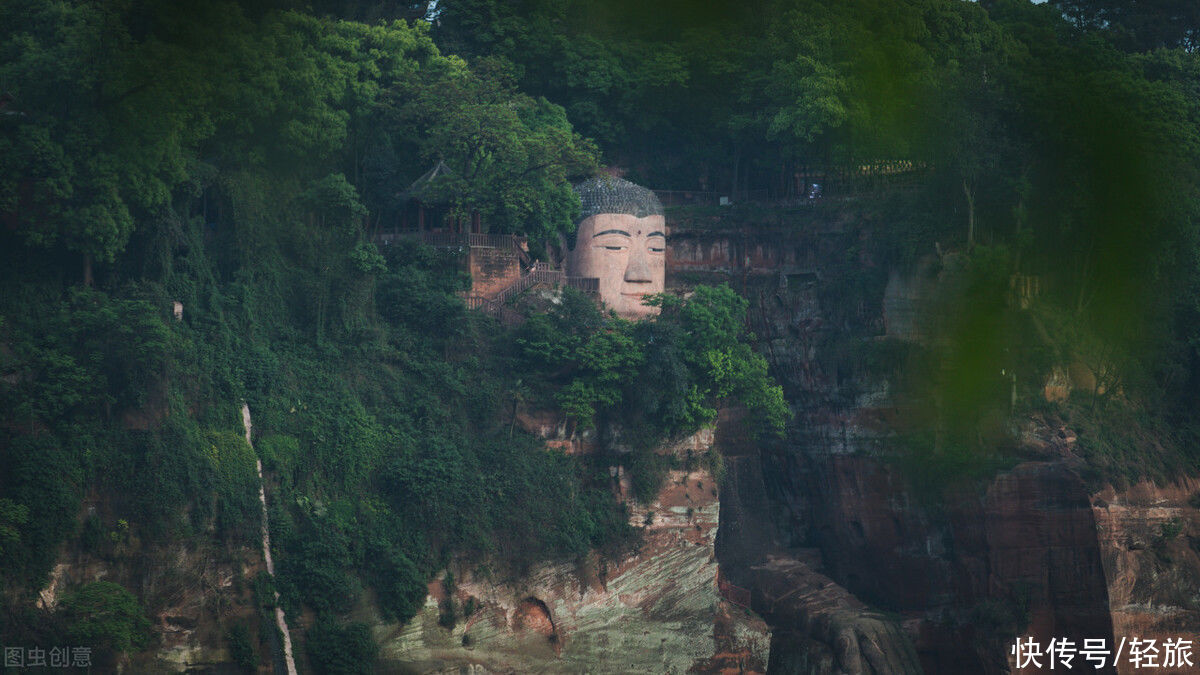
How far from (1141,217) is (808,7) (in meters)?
12.0

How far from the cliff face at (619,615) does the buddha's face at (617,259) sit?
465 centimetres

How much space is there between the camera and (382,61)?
59.8 m

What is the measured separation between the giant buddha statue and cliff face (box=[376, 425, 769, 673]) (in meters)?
4.84

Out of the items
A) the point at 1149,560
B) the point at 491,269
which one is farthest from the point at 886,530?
the point at 491,269

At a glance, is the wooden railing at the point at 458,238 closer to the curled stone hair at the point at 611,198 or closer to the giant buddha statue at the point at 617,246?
the giant buddha statue at the point at 617,246

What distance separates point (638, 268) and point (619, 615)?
10517mm

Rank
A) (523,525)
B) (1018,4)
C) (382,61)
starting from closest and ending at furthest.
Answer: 1. (523,525)
2. (382,61)
3. (1018,4)

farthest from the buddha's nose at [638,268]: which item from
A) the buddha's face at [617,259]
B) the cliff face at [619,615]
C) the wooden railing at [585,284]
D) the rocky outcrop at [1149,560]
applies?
the rocky outcrop at [1149,560]

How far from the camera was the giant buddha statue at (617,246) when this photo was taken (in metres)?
61.3

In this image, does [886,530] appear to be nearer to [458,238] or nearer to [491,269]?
[491,269]

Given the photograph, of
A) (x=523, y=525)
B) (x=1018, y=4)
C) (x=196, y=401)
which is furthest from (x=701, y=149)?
(x=196, y=401)

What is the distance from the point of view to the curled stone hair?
202 feet

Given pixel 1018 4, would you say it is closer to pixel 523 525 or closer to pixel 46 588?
pixel 523 525

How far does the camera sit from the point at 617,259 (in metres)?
61.4
